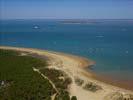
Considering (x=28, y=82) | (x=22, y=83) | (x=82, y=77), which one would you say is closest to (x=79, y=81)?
(x=82, y=77)

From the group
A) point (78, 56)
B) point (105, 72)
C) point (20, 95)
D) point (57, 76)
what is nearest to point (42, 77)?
point (57, 76)

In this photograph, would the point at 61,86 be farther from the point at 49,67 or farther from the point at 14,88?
the point at 49,67

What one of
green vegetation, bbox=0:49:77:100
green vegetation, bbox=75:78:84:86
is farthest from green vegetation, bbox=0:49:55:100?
green vegetation, bbox=75:78:84:86

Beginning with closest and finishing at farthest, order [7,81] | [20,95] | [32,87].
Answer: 1. [20,95]
2. [32,87]
3. [7,81]

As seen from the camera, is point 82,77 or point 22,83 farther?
point 82,77

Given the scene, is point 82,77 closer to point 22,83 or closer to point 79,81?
point 79,81

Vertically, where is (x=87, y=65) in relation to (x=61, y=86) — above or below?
below

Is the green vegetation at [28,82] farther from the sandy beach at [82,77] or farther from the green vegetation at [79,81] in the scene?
the sandy beach at [82,77]

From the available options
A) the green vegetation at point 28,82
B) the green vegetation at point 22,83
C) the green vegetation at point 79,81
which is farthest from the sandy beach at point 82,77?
the green vegetation at point 22,83
